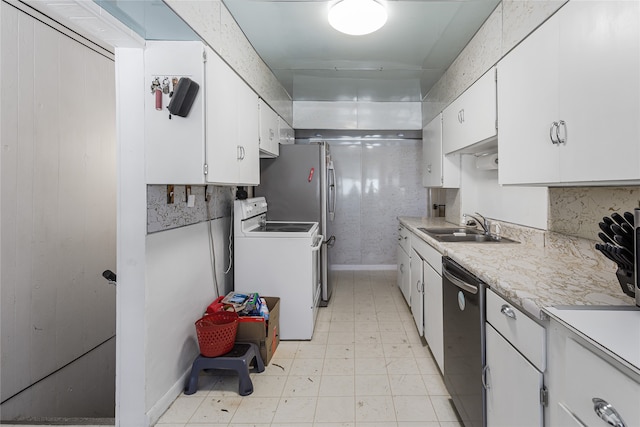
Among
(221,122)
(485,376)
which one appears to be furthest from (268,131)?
(485,376)

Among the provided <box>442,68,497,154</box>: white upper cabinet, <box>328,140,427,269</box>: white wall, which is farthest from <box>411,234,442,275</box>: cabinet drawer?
<box>328,140,427,269</box>: white wall

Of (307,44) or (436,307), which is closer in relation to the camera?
(436,307)

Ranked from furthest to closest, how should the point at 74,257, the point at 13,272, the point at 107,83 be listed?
the point at 107,83
the point at 74,257
the point at 13,272

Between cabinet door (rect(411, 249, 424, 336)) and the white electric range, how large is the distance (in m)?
0.91

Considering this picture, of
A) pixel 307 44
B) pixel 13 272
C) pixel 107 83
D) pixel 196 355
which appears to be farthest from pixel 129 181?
pixel 307 44

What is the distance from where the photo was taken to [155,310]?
1724mm

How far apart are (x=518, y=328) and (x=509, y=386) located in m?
0.24

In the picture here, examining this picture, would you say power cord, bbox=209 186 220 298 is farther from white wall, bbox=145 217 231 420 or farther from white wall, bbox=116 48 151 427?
white wall, bbox=116 48 151 427

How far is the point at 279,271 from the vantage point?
266 cm

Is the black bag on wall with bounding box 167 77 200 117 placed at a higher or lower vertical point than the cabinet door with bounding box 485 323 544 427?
higher

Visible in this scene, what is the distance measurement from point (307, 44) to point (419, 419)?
2.90 m

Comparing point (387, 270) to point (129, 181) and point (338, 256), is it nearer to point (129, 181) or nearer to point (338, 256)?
point (338, 256)

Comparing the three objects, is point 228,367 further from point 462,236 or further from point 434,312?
point 462,236

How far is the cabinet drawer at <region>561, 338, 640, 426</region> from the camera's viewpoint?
26.5 inches
